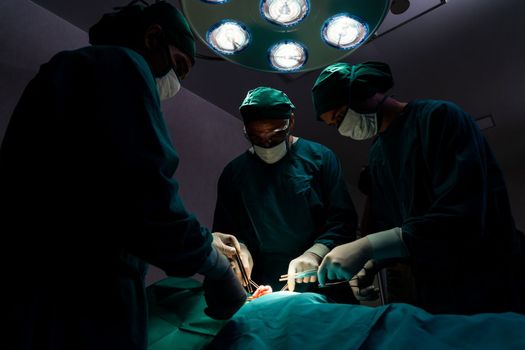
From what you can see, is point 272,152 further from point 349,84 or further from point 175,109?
point 175,109

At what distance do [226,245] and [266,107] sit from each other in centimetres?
76

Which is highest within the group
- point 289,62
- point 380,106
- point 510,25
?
point 510,25

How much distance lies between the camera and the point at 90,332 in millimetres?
889

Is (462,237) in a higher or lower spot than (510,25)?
lower

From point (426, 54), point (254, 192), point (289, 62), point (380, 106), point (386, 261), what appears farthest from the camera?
point (426, 54)

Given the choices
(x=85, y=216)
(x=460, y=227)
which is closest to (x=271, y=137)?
(x=460, y=227)

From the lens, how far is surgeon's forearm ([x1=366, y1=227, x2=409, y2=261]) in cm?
158

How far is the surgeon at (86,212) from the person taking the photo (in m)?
0.89

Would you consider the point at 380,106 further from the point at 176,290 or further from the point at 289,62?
the point at 176,290

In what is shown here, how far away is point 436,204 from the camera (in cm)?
142

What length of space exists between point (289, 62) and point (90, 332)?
3.99ft

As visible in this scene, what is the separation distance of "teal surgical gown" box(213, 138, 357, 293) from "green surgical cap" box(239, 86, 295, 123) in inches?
11.6

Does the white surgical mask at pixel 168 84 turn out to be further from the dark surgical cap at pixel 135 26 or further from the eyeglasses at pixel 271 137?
the eyeglasses at pixel 271 137

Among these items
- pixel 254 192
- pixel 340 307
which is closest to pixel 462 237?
pixel 340 307
